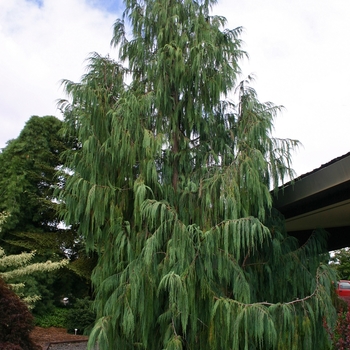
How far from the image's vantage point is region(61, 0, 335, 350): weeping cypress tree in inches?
145

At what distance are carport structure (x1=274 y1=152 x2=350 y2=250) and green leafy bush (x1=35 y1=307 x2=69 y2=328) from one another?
8.97 meters

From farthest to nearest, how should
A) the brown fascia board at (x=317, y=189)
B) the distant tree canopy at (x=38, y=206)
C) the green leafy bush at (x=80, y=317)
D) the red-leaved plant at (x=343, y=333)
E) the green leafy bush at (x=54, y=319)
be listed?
the distant tree canopy at (x=38, y=206)
the green leafy bush at (x=54, y=319)
the green leafy bush at (x=80, y=317)
the red-leaved plant at (x=343, y=333)
the brown fascia board at (x=317, y=189)

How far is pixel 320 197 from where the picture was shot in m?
4.21

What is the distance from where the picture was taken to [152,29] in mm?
5066

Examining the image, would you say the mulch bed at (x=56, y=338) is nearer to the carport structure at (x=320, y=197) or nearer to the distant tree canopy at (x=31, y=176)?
the distant tree canopy at (x=31, y=176)

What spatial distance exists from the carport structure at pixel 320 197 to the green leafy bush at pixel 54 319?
8972 mm

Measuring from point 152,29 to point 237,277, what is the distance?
3053 mm

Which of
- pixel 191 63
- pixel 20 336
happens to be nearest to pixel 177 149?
pixel 191 63

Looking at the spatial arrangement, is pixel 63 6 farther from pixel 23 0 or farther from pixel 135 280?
pixel 135 280

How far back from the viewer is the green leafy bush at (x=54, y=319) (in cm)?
1237

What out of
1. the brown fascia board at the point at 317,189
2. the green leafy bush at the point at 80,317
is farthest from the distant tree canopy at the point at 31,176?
the brown fascia board at the point at 317,189

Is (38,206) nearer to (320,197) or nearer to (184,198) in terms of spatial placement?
(184,198)

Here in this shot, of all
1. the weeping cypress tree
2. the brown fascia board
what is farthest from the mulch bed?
the brown fascia board

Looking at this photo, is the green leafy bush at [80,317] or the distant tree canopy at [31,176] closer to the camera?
the green leafy bush at [80,317]
